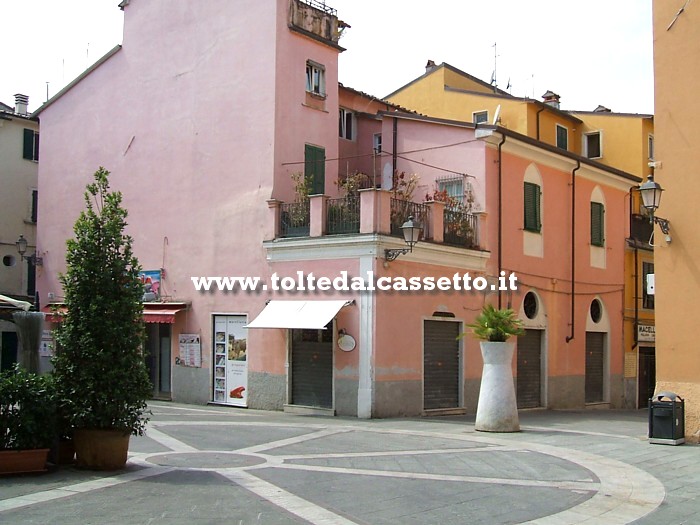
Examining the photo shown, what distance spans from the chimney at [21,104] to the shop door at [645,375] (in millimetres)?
27516

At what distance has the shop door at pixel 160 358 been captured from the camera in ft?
78.5

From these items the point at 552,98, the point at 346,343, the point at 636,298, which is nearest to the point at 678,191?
the point at 346,343

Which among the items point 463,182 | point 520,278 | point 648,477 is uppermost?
point 463,182

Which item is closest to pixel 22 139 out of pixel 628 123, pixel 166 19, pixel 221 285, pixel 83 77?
pixel 83 77

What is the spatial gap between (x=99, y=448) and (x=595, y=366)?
19983mm

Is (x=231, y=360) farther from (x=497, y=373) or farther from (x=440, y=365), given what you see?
(x=497, y=373)

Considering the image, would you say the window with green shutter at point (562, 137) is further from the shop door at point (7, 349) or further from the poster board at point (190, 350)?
the shop door at point (7, 349)

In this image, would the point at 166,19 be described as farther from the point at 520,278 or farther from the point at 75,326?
the point at 75,326

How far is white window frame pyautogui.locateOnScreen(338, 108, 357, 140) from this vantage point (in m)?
25.6

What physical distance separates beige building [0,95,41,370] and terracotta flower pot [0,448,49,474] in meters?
23.4

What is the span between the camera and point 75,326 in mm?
11086

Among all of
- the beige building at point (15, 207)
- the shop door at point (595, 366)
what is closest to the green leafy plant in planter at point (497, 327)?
the shop door at point (595, 366)

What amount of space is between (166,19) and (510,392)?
1558 cm

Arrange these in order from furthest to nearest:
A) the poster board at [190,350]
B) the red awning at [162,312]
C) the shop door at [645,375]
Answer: the shop door at [645,375] < the red awning at [162,312] < the poster board at [190,350]
